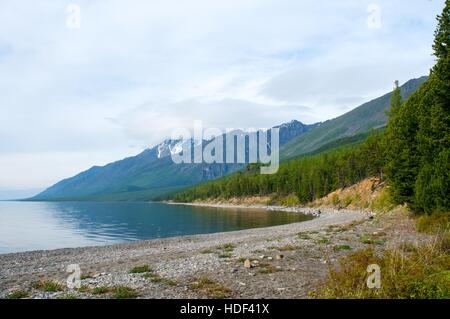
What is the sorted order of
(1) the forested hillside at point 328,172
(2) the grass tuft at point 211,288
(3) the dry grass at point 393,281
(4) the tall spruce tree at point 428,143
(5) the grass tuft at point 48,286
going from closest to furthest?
(3) the dry grass at point 393,281 → (2) the grass tuft at point 211,288 → (5) the grass tuft at point 48,286 → (4) the tall spruce tree at point 428,143 → (1) the forested hillside at point 328,172

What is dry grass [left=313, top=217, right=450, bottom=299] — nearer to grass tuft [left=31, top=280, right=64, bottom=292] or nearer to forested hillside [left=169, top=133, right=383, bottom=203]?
grass tuft [left=31, top=280, right=64, bottom=292]

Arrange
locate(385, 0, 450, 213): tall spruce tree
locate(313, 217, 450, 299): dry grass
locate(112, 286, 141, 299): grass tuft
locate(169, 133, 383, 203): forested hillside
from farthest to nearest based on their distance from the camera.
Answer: locate(169, 133, 383, 203): forested hillside → locate(385, 0, 450, 213): tall spruce tree → locate(112, 286, 141, 299): grass tuft → locate(313, 217, 450, 299): dry grass

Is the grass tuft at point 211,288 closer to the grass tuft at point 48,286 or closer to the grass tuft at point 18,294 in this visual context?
the grass tuft at point 48,286

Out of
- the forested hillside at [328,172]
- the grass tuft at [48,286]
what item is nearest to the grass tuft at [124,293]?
the grass tuft at [48,286]

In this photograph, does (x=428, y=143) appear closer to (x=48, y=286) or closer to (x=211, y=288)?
(x=211, y=288)

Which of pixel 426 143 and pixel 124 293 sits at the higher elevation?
pixel 426 143

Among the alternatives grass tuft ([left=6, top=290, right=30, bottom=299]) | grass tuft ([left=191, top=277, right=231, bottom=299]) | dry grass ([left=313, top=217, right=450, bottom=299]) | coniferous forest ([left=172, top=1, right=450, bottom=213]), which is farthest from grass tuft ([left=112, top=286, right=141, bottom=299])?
coniferous forest ([left=172, top=1, right=450, bottom=213])

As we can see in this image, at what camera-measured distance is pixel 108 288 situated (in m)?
18.1

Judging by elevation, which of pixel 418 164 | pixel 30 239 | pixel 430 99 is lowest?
pixel 30 239

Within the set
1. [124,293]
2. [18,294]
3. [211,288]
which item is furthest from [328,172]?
[18,294]
